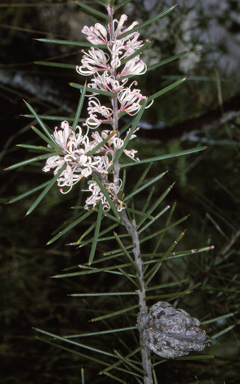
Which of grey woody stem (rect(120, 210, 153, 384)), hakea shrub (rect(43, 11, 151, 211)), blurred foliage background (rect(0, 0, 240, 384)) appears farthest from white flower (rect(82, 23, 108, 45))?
blurred foliage background (rect(0, 0, 240, 384))

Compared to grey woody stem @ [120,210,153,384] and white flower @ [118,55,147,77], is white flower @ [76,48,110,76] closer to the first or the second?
white flower @ [118,55,147,77]

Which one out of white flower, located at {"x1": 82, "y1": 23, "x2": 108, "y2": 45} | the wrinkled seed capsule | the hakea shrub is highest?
white flower, located at {"x1": 82, "y1": 23, "x2": 108, "y2": 45}

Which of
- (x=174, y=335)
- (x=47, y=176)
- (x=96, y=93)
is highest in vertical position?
(x=96, y=93)

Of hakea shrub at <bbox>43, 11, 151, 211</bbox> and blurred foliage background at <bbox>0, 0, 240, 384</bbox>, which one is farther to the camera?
blurred foliage background at <bbox>0, 0, 240, 384</bbox>

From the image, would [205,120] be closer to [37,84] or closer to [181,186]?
[181,186]

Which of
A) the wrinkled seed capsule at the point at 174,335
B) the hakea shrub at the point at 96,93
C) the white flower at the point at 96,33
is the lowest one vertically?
the wrinkled seed capsule at the point at 174,335

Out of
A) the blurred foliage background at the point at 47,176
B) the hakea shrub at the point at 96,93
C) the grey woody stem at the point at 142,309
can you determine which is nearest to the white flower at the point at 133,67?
the hakea shrub at the point at 96,93

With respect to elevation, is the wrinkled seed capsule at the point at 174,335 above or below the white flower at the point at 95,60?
below

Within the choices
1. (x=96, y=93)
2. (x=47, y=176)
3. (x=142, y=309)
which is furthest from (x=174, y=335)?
(x=47, y=176)

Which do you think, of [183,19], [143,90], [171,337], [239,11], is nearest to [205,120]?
[143,90]

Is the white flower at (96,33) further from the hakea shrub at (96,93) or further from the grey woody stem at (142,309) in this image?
the grey woody stem at (142,309)

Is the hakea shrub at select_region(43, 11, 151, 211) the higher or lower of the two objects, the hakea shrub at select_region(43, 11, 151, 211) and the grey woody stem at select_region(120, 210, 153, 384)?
the higher

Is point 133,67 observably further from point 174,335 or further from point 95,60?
point 174,335

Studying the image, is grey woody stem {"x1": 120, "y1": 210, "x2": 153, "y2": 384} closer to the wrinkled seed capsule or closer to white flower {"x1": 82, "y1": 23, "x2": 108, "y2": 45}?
the wrinkled seed capsule
